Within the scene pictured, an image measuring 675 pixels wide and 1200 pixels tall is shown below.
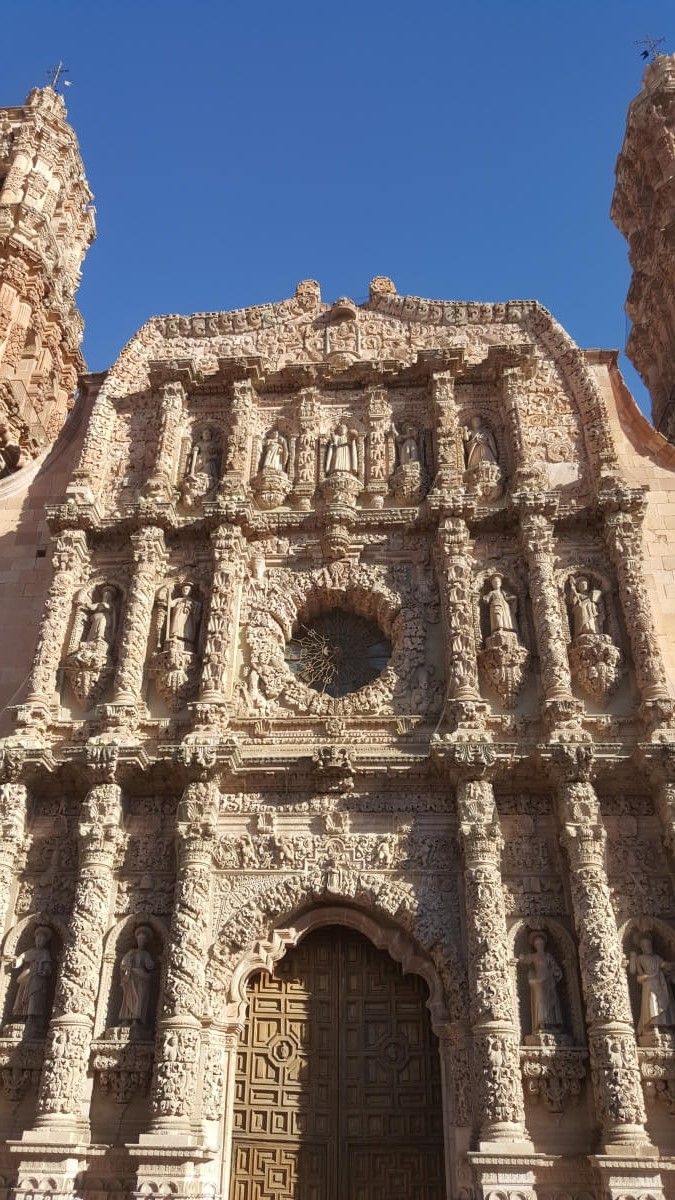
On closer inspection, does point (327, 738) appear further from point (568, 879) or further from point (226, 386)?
point (226, 386)

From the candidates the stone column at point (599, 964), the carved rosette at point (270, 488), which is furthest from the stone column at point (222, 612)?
the stone column at point (599, 964)

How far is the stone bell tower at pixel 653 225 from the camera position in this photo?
15453 millimetres

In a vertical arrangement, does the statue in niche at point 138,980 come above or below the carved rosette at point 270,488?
below

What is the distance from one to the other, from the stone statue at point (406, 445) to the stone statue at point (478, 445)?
659 millimetres

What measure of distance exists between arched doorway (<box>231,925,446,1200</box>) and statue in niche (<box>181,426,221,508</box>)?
5558 millimetres

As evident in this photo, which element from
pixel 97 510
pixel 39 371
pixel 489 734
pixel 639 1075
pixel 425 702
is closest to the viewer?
pixel 639 1075

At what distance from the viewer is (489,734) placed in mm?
9078

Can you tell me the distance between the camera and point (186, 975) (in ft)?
26.6

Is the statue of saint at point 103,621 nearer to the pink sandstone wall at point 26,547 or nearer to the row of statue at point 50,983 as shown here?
the pink sandstone wall at point 26,547

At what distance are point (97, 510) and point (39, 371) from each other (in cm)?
608

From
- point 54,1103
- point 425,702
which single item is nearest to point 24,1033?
point 54,1103

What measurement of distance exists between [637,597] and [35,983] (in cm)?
728

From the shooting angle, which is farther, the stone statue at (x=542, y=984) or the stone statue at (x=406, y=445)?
the stone statue at (x=406, y=445)

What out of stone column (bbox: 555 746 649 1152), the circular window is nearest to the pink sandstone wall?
the circular window
